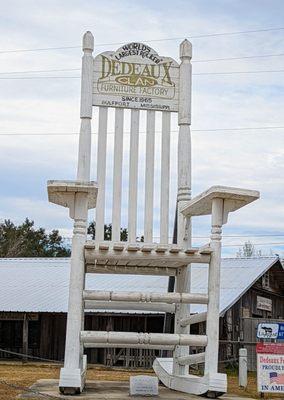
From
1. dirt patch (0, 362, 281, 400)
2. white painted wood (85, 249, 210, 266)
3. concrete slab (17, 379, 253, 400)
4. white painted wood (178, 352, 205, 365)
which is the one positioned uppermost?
white painted wood (85, 249, 210, 266)

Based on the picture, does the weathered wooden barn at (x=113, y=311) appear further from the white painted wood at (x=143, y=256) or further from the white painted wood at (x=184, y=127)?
the white painted wood at (x=143, y=256)

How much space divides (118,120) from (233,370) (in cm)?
1210

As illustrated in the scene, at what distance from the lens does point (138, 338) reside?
24.0ft

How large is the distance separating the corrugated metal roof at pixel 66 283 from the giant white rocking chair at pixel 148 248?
10925mm

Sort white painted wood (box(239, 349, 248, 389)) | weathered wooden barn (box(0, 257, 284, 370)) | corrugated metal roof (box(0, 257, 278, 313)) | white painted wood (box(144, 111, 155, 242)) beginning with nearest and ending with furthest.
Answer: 1. white painted wood (box(144, 111, 155, 242))
2. white painted wood (box(239, 349, 248, 389))
3. weathered wooden barn (box(0, 257, 284, 370))
4. corrugated metal roof (box(0, 257, 278, 313))

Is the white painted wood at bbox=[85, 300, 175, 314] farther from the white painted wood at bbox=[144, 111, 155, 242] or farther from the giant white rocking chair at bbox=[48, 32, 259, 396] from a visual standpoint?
the white painted wood at bbox=[144, 111, 155, 242]

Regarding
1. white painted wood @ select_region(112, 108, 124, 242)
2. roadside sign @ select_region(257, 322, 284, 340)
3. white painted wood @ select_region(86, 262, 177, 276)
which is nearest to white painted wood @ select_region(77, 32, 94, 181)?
white painted wood @ select_region(112, 108, 124, 242)

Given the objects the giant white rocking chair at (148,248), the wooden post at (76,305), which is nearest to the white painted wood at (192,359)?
the giant white rocking chair at (148,248)

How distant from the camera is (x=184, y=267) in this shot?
8500 millimetres

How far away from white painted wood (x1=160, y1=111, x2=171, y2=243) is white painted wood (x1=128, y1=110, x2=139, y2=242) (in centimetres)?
31

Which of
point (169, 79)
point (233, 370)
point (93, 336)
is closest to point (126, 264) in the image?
point (93, 336)

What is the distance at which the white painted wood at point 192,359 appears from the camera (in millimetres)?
7711

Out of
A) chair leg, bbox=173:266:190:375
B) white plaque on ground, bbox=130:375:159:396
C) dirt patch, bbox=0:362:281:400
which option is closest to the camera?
white plaque on ground, bbox=130:375:159:396

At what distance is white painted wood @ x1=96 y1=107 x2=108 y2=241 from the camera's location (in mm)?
8367
